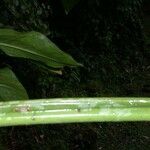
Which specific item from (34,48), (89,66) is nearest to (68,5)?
(34,48)

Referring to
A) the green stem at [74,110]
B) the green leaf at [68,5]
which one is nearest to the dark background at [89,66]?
the green leaf at [68,5]

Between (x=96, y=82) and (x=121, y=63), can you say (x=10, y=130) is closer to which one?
(x=96, y=82)

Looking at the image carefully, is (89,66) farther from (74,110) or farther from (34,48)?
(74,110)

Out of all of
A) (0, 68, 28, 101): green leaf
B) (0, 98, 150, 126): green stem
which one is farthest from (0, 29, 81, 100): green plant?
(0, 98, 150, 126): green stem

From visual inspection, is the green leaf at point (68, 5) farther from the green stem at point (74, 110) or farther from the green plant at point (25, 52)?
the green stem at point (74, 110)

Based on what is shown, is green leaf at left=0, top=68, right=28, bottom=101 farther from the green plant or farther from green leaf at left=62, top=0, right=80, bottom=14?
green leaf at left=62, top=0, right=80, bottom=14

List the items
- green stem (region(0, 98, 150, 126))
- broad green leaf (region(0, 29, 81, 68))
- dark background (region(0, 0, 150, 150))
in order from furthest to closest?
dark background (region(0, 0, 150, 150))
broad green leaf (region(0, 29, 81, 68))
green stem (region(0, 98, 150, 126))

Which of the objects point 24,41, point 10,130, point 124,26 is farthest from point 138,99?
point 124,26
